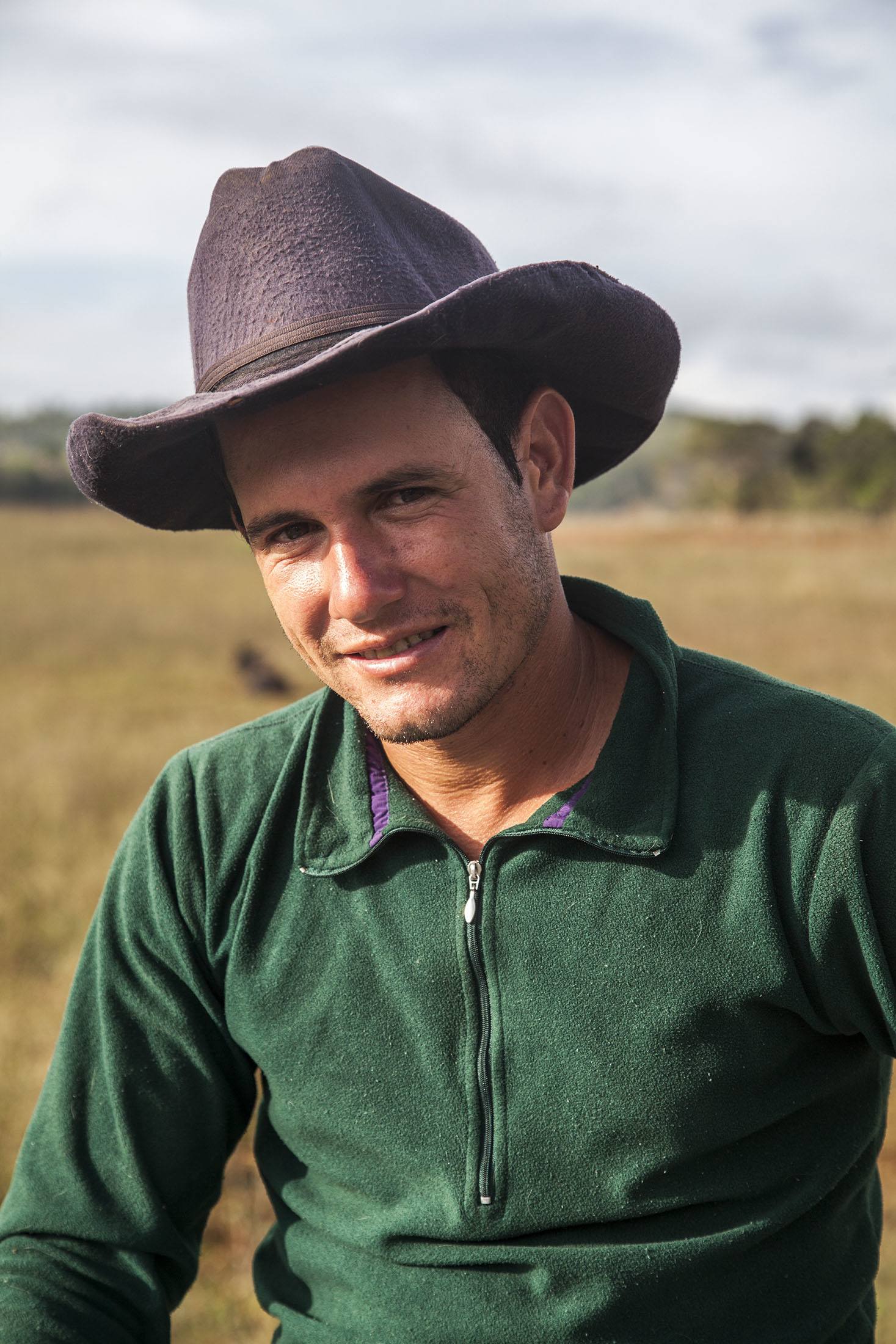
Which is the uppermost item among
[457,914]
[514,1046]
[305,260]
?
[305,260]

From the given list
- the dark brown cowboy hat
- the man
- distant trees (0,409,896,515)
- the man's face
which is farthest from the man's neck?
distant trees (0,409,896,515)

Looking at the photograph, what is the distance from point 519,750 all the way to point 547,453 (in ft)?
1.77

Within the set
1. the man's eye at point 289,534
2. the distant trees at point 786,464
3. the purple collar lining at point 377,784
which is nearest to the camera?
the man's eye at point 289,534

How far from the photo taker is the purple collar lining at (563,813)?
194 cm

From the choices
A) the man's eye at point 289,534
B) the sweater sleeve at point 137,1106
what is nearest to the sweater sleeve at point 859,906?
the man's eye at point 289,534

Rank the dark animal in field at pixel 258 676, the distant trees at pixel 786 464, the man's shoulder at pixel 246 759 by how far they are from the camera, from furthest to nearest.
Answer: the distant trees at pixel 786 464 → the dark animal in field at pixel 258 676 → the man's shoulder at pixel 246 759

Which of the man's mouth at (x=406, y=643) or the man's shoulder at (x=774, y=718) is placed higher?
the man's mouth at (x=406, y=643)

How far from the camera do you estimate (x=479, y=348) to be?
1.96 metres

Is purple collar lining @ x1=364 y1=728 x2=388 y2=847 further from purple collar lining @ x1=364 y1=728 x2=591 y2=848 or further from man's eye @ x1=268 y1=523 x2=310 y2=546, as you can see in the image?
man's eye @ x1=268 y1=523 x2=310 y2=546

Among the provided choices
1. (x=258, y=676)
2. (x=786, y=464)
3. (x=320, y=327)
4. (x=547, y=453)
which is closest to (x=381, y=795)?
(x=547, y=453)

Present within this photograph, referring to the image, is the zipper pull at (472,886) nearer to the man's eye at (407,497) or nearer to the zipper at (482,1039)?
the zipper at (482,1039)

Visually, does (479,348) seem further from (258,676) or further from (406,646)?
(258,676)

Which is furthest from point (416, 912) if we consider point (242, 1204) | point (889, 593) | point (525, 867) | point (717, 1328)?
point (889, 593)

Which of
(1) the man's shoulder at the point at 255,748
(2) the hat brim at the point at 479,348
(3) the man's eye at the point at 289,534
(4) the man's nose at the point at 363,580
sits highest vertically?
(2) the hat brim at the point at 479,348
